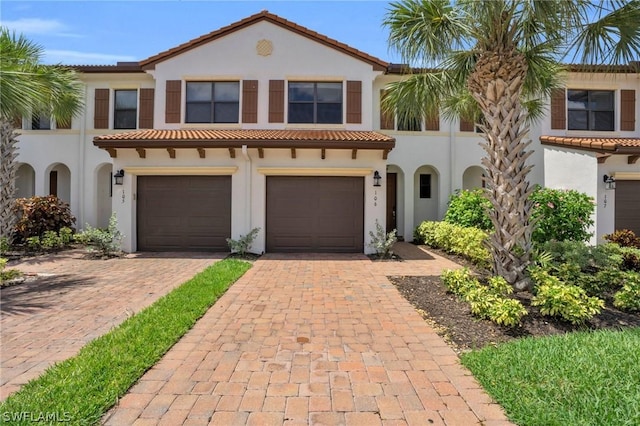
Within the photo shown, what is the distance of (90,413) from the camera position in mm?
2730

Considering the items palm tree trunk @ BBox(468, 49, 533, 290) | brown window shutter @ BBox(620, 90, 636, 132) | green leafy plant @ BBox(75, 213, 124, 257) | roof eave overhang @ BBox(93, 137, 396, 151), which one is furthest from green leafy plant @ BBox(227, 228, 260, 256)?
brown window shutter @ BBox(620, 90, 636, 132)

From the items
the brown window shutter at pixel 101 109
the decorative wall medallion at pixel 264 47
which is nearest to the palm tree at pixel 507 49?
the decorative wall medallion at pixel 264 47

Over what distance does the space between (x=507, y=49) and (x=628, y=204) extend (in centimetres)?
944

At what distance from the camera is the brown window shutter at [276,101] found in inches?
492

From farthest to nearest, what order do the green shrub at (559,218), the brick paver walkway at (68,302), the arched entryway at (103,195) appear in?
the arched entryway at (103,195), the green shrub at (559,218), the brick paver walkway at (68,302)

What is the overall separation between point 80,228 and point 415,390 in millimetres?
15401

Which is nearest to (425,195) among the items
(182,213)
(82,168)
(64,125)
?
(182,213)

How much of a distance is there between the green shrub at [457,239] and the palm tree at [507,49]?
5.58 feet

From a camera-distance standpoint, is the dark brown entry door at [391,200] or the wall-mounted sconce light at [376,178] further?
the dark brown entry door at [391,200]

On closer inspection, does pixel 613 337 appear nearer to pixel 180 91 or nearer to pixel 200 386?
pixel 200 386

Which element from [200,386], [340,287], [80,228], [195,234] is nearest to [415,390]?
[200,386]

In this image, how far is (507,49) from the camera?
604 centimetres

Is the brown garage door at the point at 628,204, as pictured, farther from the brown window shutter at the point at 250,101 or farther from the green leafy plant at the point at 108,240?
the green leafy plant at the point at 108,240

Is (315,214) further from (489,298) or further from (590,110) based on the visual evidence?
(590,110)
